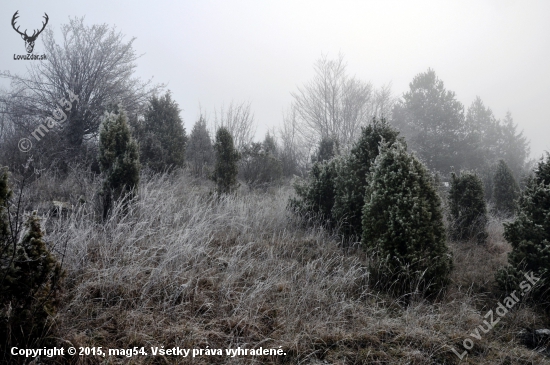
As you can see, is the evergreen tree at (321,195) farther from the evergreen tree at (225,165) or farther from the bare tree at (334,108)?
the bare tree at (334,108)

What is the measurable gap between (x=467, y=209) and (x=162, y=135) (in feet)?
25.4

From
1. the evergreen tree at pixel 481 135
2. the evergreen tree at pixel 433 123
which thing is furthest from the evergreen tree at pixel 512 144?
the evergreen tree at pixel 433 123

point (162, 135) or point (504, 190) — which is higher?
point (162, 135)

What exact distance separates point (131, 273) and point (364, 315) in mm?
2284

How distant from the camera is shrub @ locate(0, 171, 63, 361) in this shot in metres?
2.01

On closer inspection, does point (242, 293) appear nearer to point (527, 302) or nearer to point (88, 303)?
point (88, 303)

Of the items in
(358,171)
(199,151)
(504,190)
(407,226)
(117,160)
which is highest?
(199,151)

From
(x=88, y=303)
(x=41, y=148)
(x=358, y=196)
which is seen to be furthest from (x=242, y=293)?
(x=41, y=148)

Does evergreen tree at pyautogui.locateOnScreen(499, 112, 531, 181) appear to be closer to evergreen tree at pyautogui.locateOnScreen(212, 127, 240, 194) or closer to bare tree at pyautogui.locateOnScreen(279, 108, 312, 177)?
bare tree at pyautogui.locateOnScreen(279, 108, 312, 177)

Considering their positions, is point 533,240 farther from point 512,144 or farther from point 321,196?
point 512,144

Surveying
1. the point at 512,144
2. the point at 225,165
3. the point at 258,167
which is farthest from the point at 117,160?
the point at 512,144

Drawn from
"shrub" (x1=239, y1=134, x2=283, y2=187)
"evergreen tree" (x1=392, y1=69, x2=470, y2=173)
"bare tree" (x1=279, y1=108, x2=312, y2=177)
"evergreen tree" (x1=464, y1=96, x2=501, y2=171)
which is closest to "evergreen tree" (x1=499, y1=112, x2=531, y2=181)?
"evergreen tree" (x1=464, y1=96, x2=501, y2=171)

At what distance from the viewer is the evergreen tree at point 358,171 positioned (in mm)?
4641

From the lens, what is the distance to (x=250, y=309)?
2.81 m
